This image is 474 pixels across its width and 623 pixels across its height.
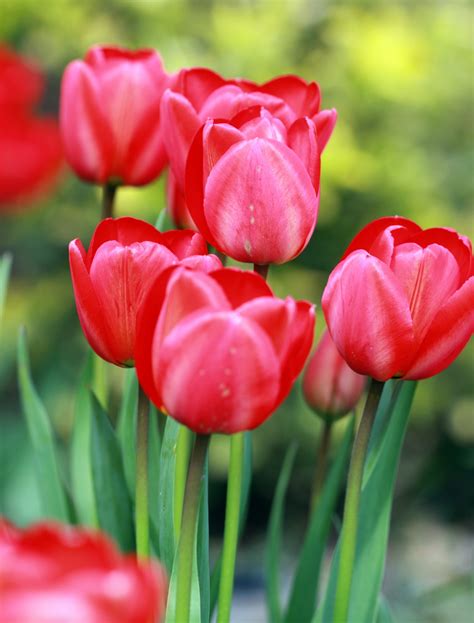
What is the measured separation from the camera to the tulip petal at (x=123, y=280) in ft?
1.60

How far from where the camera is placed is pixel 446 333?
51 centimetres

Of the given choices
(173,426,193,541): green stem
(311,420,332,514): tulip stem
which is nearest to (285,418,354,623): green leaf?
(311,420,332,514): tulip stem

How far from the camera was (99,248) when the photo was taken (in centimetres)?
50

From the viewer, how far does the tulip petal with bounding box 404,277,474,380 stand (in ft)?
1.66

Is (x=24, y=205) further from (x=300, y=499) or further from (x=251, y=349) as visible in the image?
(x=251, y=349)

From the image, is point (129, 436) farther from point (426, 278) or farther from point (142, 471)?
point (426, 278)

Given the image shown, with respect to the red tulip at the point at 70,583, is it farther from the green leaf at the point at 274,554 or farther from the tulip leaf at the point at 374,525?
the green leaf at the point at 274,554

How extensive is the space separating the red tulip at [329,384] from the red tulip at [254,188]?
172 mm

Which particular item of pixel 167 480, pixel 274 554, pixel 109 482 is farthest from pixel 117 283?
pixel 274 554

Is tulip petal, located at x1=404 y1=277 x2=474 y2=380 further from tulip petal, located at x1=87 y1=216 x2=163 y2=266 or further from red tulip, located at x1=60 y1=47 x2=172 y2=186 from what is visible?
red tulip, located at x1=60 y1=47 x2=172 y2=186

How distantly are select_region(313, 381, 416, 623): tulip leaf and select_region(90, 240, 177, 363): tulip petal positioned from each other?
7.7 inches

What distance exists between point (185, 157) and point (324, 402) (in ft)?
0.71

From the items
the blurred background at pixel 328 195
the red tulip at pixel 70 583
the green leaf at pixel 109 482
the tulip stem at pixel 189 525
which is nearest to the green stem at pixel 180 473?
the green leaf at pixel 109 482

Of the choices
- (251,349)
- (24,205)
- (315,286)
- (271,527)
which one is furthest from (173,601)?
(315,286)
